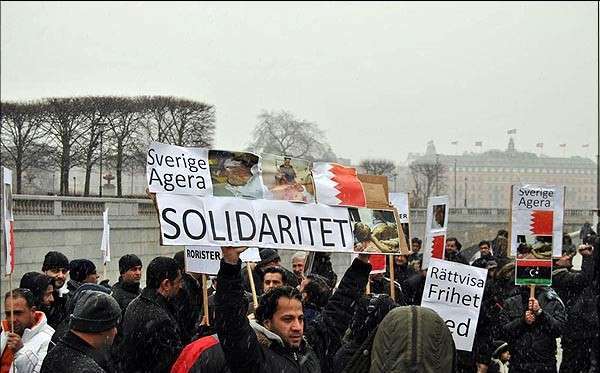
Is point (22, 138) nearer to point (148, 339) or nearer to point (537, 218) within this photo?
point (537, 218)

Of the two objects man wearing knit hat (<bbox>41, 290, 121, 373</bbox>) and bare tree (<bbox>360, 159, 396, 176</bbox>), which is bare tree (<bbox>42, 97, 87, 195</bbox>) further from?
bare tree (<bbox>360, 159, 396, 176</bbox>)

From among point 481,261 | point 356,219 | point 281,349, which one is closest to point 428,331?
point 281,349

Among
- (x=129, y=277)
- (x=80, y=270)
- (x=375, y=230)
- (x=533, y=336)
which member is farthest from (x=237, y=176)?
(x=533, y=336)

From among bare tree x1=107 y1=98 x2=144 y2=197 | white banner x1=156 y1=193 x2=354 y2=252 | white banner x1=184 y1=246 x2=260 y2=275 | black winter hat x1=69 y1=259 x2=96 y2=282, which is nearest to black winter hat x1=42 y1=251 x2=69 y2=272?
black winter hat x1=69 y1=259 x2=96 y2=282

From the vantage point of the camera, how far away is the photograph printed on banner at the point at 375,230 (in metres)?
6.50

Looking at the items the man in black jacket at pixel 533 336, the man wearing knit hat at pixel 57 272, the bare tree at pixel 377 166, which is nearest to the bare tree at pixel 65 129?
the man wearing knit hat at pixel 57 272

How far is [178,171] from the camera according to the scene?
245 inches

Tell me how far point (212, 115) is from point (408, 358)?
100ft

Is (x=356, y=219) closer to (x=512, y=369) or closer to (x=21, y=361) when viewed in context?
(x=21, y=361)

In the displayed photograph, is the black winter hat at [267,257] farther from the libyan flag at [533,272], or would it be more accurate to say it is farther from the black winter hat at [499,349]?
the black winter hat at [499,349]

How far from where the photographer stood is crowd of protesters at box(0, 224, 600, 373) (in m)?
4.18

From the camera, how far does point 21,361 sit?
5809 mm

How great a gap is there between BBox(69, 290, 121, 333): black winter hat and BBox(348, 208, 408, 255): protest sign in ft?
5.72

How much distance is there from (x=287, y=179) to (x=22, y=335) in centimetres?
183
